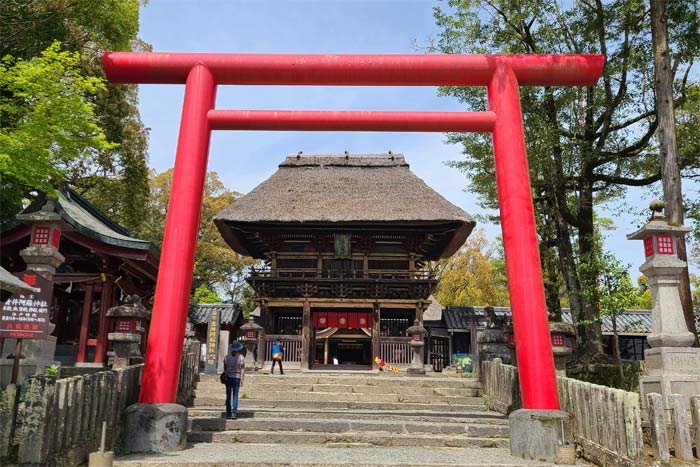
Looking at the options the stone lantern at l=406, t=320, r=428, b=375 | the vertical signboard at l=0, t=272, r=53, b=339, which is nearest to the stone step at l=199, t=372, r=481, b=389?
the stone lantern at l=406, t=320, r=428, b=375

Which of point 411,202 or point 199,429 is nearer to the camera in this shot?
point 199,429

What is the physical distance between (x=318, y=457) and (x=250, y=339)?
825 centimetres

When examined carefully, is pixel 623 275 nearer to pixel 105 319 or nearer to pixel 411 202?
pixel 411 202

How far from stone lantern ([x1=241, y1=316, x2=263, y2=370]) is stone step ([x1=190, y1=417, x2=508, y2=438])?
6.21 metres

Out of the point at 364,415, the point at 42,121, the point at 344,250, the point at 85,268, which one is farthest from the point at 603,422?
the point at 344,250

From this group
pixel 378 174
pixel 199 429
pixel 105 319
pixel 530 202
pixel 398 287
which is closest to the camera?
pixel 530 202

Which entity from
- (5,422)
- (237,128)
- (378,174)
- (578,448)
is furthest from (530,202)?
(378,174)

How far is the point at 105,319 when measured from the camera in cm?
1327

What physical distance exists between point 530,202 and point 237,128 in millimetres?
4347

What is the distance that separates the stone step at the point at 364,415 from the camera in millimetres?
8133

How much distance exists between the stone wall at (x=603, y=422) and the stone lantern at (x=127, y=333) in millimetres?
7041

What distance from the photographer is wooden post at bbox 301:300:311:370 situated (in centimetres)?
1647

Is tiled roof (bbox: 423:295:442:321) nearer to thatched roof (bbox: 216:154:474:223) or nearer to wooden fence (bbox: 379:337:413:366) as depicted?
thatched roof (bbox: 216:154:474:223)

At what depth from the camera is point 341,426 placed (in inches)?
299
